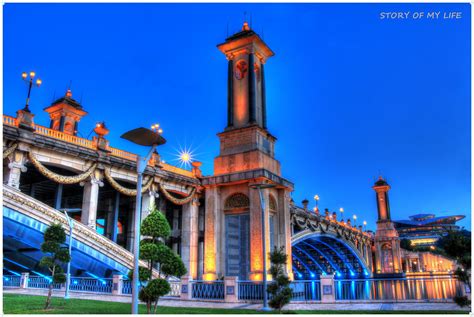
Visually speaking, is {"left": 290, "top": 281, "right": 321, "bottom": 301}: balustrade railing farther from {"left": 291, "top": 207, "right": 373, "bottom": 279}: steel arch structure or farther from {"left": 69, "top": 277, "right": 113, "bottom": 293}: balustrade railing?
{"left": 291, "top": 207, "right": 373, "bottom": 279}: steel arch structure

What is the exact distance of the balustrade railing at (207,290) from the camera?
20.2m

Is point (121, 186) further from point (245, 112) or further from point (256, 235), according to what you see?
point (256, 235)

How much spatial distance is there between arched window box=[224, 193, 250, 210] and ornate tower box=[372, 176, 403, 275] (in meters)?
68.2

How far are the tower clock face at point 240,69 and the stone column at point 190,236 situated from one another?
12793 millimetres

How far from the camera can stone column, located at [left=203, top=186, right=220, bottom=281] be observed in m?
23.2

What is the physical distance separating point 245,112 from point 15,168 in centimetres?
1395

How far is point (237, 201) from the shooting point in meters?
24.2

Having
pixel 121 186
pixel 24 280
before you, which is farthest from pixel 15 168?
pixel 121 186

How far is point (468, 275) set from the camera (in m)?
12.5

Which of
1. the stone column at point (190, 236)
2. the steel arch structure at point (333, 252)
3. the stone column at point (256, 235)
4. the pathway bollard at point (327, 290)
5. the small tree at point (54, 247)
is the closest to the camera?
the small tree at point (54, 247)

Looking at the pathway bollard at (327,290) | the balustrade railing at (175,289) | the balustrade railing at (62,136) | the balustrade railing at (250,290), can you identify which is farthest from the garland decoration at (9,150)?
the pathway bollard at (327,290)

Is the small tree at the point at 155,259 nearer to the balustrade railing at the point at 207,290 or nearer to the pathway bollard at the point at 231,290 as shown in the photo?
the pathway bollard at the point at 231,290

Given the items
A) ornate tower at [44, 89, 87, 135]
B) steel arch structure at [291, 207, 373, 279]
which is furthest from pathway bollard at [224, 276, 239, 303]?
steel arch structure at [291, 207, 373, 279]

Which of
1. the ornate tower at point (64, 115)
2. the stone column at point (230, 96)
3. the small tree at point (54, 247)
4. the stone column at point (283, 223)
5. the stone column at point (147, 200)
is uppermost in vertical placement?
the ornate tower at point (64, 115)
